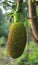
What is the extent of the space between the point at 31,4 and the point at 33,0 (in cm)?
6

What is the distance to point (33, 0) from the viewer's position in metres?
0.59

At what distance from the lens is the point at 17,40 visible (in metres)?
0.53

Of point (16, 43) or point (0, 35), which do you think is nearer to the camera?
point (16, 43)

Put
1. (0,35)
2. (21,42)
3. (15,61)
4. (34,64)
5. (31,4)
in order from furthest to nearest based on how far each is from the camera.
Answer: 1. (0,35)
2. (15,61)
3. (34,64)
4. (31,4)
5. (21,42)

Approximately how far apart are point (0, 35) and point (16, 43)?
208 centimetres

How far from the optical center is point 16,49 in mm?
541

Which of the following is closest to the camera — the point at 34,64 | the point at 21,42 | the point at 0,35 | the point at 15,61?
the point at 21,42

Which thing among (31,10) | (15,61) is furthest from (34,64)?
(31,10)

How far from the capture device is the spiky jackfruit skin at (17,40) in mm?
529

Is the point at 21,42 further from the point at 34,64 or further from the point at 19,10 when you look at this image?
the point at 34,64

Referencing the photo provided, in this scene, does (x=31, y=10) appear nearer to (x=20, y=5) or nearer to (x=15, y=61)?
(x=20, y=5)

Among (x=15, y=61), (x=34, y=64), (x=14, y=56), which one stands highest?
(x=14, y=56)

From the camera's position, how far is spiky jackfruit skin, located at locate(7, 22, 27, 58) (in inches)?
20.8

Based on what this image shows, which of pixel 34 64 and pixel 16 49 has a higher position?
pixel 16 49
